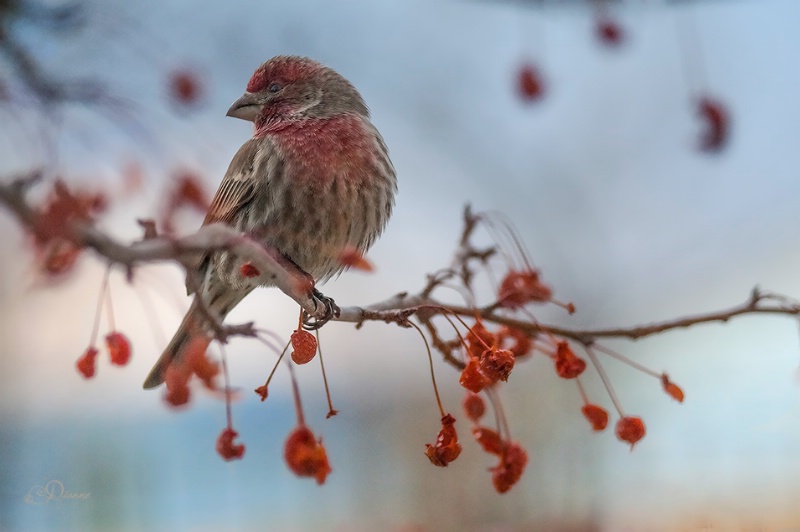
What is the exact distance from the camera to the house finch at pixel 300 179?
98 centimetres

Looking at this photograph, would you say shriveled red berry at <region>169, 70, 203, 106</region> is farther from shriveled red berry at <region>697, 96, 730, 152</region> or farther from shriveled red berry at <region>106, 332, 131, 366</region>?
shriveled red berry at <region>697, 96, 730, 152</region>

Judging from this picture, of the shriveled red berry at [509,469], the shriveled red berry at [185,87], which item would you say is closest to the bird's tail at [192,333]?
Result: the shriveled red berry at [185,87]

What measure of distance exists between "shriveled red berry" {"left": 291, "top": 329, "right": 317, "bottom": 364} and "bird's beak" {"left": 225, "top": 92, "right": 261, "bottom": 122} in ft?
1.01

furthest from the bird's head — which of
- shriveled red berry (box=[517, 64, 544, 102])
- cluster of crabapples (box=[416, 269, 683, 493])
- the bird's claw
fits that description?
shriveled red berry (box=[517, 64, 544, 102])

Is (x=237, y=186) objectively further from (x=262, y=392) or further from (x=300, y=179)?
(x=262, y=392)

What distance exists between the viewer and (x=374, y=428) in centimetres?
278

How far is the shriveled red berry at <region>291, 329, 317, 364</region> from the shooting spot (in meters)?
0.83

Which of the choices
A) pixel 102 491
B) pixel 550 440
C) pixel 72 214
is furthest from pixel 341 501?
pixel 72 214

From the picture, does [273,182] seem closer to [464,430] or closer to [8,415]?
[8,415]

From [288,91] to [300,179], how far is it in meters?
0.13

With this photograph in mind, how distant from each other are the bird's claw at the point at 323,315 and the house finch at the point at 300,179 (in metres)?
0.08

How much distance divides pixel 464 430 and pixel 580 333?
1.44 metres

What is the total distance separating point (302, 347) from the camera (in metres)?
0.83

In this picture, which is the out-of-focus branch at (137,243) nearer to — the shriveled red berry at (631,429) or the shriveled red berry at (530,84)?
the shriveled red berry at (631,429)
